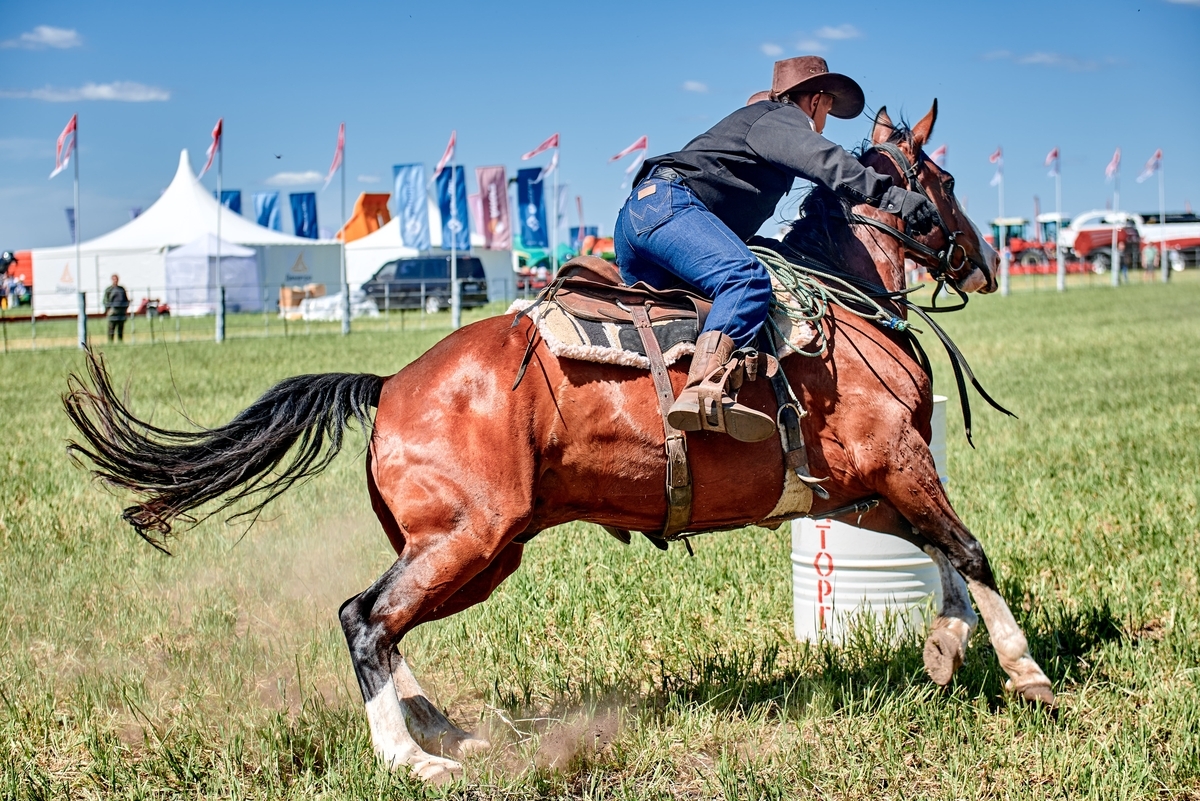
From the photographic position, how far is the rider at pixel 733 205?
4.32 metres

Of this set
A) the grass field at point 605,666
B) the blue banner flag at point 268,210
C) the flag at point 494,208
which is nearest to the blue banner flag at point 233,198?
the blue banner flag at point 268,210

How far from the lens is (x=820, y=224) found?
206 inches

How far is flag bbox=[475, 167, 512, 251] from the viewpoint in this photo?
43844mm

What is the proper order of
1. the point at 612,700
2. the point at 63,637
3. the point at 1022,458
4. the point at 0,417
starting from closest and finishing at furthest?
the point at 612,700 → the point at 63,637 → the point at 1022,458 → the point at 0,417

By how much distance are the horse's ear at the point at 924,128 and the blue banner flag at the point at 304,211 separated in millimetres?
45959

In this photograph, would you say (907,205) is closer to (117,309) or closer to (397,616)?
(397,616)

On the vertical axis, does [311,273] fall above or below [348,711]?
above

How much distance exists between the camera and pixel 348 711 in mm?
4602

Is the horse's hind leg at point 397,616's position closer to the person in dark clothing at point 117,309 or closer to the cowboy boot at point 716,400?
the cowboy boot at point 716,400

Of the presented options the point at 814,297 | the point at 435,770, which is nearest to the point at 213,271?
the point at 814,297

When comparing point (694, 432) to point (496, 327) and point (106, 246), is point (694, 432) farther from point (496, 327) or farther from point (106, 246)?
point (106, 246)

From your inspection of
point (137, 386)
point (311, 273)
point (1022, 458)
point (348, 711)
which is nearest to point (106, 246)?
point (311, 273)

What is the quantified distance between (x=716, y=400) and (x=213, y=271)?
38.8 metres

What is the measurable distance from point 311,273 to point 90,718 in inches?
1557
